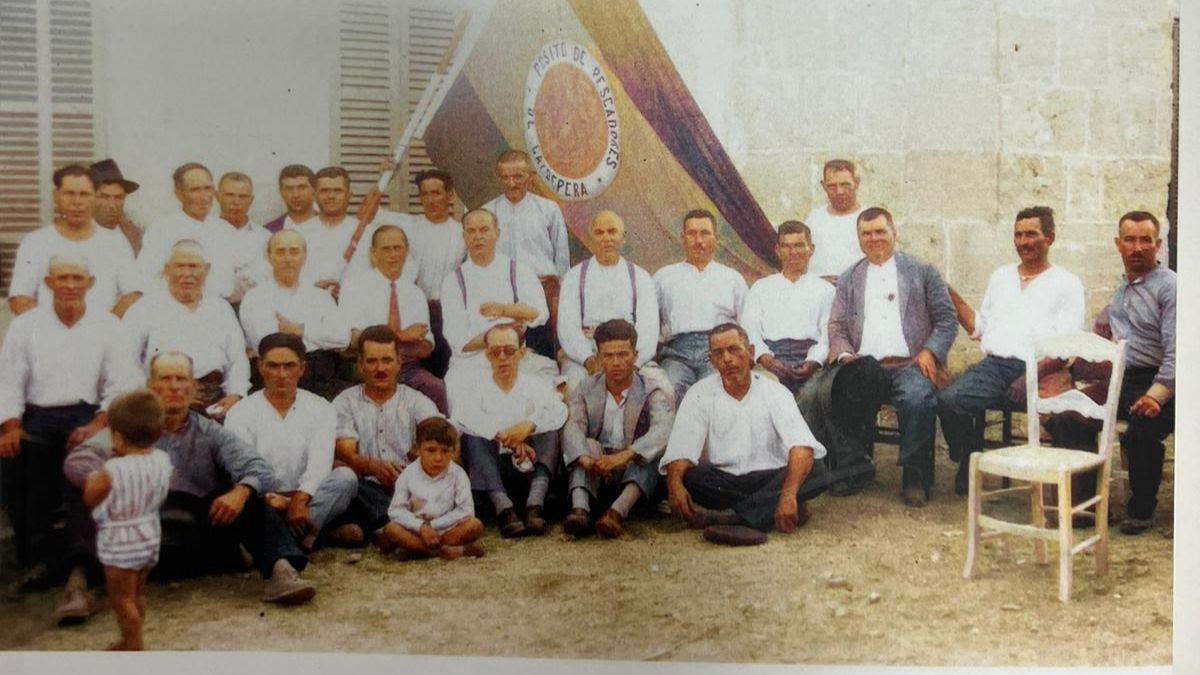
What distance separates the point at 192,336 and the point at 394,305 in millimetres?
676

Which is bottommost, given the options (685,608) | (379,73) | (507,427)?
(685,608)

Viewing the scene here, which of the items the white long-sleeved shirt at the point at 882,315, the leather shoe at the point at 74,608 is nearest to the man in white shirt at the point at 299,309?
the leather shoe at the point at 74,608

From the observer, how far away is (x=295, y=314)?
4051 millimetres

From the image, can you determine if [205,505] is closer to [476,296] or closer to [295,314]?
[295,314]

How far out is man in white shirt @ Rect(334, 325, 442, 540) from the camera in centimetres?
404

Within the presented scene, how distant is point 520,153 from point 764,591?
1.68m

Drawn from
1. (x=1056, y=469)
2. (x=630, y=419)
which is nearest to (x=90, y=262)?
(x=630, y=419)

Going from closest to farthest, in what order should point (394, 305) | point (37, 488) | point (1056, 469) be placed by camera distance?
1. point (1056, 469)
2. point (37, 488)
3. point (394, 305)

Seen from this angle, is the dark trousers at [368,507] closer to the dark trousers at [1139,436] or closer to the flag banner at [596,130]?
the flag banner at [596,130]

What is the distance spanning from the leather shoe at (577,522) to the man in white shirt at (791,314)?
797mm

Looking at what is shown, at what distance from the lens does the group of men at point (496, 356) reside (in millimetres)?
3984

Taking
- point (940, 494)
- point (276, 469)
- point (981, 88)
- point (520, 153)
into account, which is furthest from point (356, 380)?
point (981, 88)

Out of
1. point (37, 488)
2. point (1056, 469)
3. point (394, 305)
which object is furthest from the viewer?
point (394, 305)

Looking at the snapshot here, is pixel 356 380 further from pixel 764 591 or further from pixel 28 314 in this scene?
pixel 764 591
